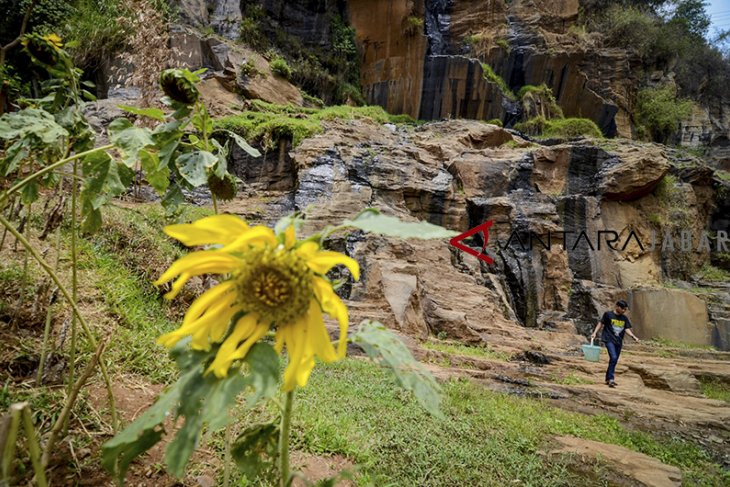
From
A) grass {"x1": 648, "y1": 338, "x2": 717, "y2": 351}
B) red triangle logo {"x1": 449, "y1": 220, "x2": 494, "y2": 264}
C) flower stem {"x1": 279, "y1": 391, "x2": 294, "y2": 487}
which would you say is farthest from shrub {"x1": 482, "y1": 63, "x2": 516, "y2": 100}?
flower stem {"x1": 279, "y1": 391, "x2": 294, "y2": 487}

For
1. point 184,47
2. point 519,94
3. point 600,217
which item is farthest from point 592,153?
point 184,47

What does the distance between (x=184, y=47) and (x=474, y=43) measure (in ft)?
36.6

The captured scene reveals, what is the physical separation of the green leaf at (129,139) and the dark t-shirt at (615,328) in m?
5.71

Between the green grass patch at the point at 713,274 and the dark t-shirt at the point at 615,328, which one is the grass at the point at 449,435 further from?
the green grass patch at the point at 713,274

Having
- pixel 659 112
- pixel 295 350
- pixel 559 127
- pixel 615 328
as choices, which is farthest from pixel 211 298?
pixel 659 112

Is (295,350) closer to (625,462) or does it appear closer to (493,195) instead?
(625,462)

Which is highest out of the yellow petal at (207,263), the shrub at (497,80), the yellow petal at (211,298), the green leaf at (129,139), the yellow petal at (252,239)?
the shrub at (497,80)

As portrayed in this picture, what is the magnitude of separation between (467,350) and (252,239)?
550 cm

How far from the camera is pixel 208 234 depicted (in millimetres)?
583

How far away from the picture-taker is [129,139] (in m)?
0.95

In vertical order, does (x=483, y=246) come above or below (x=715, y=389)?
above

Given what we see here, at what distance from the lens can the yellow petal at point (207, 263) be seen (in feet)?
1.90

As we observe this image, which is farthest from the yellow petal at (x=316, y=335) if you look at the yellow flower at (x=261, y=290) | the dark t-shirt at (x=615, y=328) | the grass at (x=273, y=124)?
the grass at (x=273, y=124)

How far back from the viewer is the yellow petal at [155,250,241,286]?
578mm
